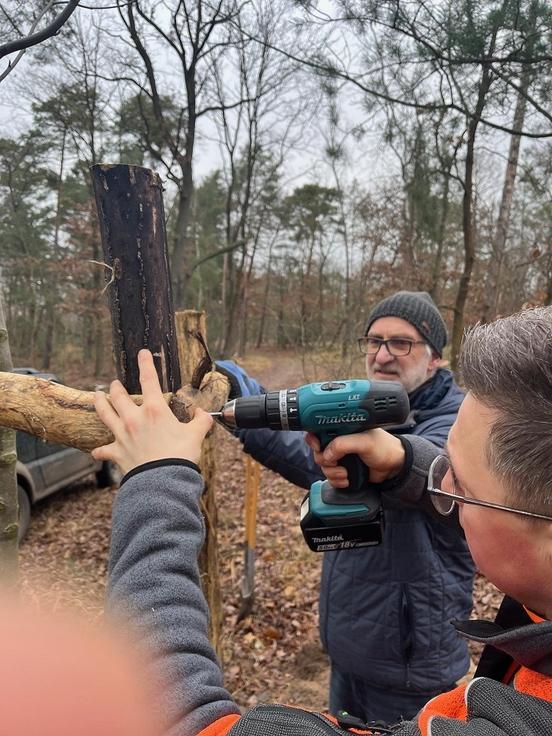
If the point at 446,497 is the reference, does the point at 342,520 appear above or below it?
below

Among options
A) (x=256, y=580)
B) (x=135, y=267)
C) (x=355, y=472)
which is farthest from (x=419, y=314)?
(x=256, y=580)

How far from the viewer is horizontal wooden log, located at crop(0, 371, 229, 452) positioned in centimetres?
155

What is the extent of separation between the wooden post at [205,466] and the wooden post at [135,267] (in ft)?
0.66

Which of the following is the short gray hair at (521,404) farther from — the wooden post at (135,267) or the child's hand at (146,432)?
the wooden post at (135,267)

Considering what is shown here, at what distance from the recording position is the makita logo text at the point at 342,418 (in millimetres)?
1493

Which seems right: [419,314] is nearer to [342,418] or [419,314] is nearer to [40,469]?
[342,418]

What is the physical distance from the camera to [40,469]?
5684 mm

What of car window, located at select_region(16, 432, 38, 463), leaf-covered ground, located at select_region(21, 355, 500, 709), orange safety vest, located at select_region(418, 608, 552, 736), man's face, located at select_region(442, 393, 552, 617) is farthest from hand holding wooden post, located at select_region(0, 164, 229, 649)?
car window, located at select_region(16, 432, 38, 463)

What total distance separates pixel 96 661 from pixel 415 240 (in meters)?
16.0

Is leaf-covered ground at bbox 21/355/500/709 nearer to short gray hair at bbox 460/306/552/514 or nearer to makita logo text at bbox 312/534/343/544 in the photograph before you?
makita logo text at bbox 312/534/343/544

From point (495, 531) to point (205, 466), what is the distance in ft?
5.14

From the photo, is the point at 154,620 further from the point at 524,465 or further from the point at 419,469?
the point at 419,469

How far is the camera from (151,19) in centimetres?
845

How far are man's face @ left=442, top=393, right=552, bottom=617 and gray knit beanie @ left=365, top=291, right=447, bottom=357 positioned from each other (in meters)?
1.55
